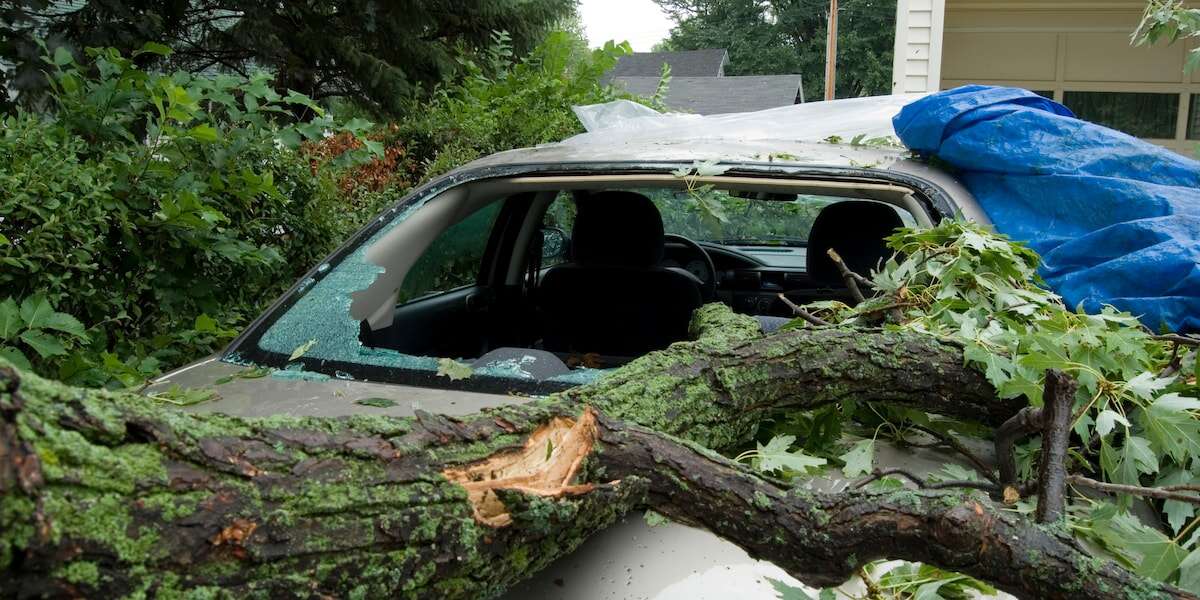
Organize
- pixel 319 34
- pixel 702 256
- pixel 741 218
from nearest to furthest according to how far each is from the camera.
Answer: pixel 702 256, pixel 741 218, pixel 319 34

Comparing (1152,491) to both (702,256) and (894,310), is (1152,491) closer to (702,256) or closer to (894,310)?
(894,310)

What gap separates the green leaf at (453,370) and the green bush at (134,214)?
1246 mm

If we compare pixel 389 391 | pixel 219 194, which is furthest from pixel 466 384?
pixel 219 194

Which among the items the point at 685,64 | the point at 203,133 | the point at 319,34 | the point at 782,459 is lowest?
the point at 782,459

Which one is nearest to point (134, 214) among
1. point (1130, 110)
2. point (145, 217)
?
point (145, 217)

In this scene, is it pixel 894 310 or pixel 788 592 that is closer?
pixel 788 592

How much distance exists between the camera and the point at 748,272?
15.8ft

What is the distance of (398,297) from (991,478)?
2.01 meters

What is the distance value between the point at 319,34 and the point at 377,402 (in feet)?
19.5

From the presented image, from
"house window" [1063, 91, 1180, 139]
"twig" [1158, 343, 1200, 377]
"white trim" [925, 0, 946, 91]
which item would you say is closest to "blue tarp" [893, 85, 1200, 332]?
"twig" [1158, 343, 1200, 377]

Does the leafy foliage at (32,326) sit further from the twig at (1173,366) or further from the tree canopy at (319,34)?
the tree canopy at (319,34)

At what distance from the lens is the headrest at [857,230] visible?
147 inches

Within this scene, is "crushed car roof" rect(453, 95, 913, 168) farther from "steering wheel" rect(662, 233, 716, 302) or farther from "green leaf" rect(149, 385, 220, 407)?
"green leaf" rect(149, 385, 220, 407)

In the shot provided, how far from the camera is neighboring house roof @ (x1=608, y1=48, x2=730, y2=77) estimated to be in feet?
135
